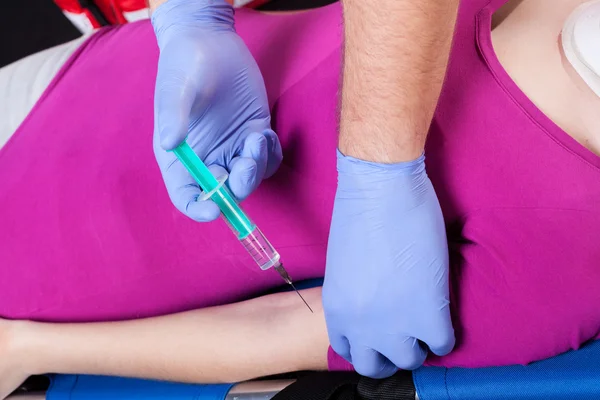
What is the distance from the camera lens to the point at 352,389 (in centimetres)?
86

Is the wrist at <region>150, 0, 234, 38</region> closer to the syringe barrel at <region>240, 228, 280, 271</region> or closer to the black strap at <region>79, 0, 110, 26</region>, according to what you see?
the syringe barrel at <region>240, 228, 280, 271</region>

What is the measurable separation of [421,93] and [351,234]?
20cm

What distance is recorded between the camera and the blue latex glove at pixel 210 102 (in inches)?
31.6

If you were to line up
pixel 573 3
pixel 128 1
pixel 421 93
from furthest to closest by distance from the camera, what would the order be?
pixel 128 1 < pixel 573 3 < pixel 421 93

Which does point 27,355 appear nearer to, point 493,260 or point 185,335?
point 185,335

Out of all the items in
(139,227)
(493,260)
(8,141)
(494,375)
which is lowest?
(494,375)

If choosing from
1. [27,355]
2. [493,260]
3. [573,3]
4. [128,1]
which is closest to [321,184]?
[493,260]

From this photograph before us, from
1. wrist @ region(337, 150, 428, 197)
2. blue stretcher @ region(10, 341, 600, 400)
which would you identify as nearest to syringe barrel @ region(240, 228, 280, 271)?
wrist @ region(337, 150, 428, 197)

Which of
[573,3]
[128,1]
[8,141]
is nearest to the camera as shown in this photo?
[573,3]

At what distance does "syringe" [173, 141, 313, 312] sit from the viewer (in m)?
0.76

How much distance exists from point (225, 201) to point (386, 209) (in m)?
0.20

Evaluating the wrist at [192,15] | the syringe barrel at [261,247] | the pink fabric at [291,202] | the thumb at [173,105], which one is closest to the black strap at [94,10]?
the pink fabric at [291,202]

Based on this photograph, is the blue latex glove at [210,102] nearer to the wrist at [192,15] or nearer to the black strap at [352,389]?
the wrist at [192,15]

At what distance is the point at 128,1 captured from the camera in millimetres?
1467
